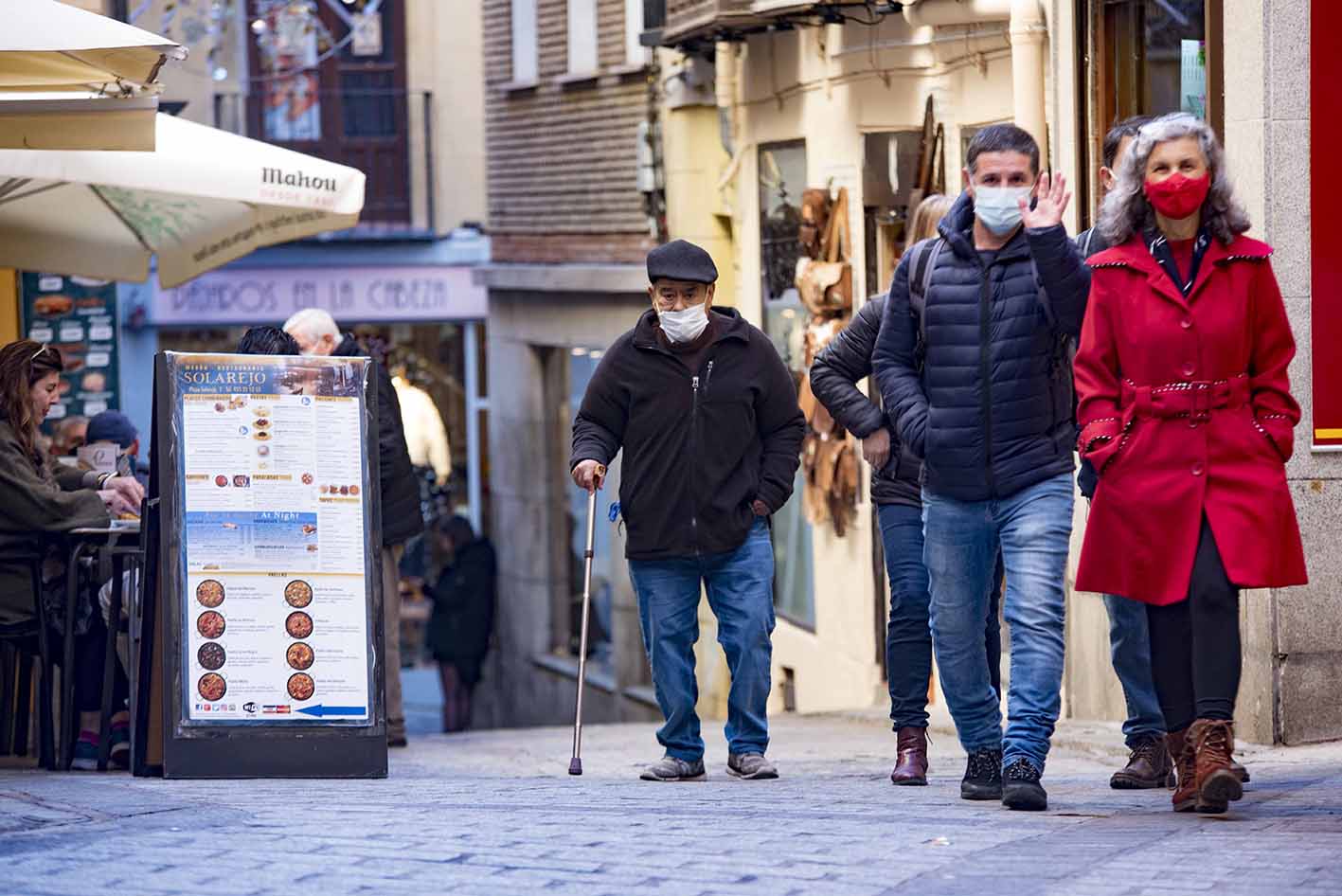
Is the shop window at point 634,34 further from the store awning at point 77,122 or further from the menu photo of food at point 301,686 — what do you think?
the menu photo of food at point 301,686

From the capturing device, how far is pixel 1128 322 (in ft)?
23.5

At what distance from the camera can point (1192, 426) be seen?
7.09 meters

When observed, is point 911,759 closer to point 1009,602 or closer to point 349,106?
point 1009,602

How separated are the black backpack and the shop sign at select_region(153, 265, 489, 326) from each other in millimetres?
19485

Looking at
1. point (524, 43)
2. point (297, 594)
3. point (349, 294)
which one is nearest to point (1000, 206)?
point (297, 594)

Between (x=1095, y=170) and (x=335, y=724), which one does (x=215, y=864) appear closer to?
(x=335, y=724)

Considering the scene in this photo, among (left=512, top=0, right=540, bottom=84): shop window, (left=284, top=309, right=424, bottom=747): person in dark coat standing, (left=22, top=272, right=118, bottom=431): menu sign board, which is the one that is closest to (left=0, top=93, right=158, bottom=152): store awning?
(left=284, top=309, right=424, bottom=747): person in dark coat standing

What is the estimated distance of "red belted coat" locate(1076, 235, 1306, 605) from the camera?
7.07 m

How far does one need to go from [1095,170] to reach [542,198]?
42.2 ft

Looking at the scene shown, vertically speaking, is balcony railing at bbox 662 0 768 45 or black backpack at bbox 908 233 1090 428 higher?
balcony railing at bbox 662 0 768 45

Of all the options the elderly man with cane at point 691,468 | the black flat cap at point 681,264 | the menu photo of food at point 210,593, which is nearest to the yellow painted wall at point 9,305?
the menu photo of food at point 210,593

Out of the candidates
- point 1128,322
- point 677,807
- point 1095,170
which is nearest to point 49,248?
point 1095,170

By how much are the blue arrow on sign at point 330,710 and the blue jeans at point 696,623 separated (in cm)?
107

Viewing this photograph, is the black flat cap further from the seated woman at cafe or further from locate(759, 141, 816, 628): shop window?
locate(759, 141, 816, 628): shop window
